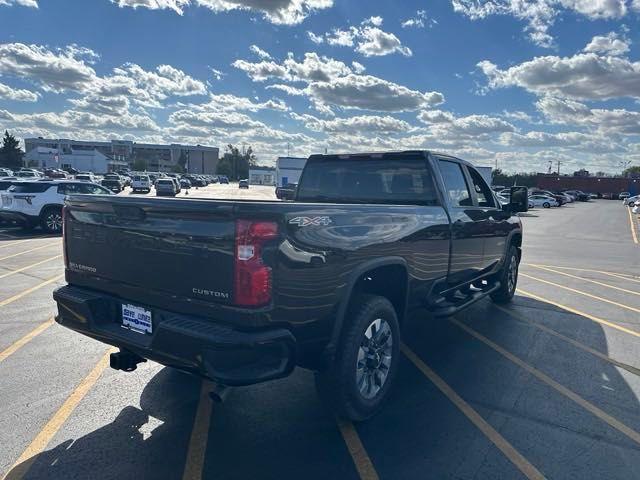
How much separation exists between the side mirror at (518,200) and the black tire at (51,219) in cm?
1324

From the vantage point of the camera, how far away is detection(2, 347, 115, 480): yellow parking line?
2803 mm

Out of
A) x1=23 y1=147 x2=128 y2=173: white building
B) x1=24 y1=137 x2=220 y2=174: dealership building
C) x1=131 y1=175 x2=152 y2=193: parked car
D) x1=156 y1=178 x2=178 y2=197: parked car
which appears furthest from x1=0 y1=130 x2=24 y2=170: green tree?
x1=156 y1=178 x2=178 y2=197: parked car

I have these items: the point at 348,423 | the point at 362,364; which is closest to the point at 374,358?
the point at 362,364

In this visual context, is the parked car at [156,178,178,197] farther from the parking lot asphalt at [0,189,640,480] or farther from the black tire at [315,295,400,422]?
the black tire at [315,295,400,422]

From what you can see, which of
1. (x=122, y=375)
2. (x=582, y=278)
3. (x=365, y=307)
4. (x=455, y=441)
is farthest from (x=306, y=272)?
(x=582, y=278)

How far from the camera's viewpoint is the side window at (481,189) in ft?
18.5

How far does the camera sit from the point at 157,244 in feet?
9.58

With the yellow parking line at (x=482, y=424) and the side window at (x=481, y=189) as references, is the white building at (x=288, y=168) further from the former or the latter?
the yellow parking line at (x=482, y=424)

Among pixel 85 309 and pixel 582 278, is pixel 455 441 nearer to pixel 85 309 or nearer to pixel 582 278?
pixel 85 309

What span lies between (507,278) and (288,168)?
4245 centimetres

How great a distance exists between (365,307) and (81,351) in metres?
3.17

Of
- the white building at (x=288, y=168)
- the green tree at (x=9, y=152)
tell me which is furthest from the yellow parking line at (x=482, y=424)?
the green tree at (x=9, y=152)

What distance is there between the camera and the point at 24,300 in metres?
6.52

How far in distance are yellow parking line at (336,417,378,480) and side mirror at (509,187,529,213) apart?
418 cm
